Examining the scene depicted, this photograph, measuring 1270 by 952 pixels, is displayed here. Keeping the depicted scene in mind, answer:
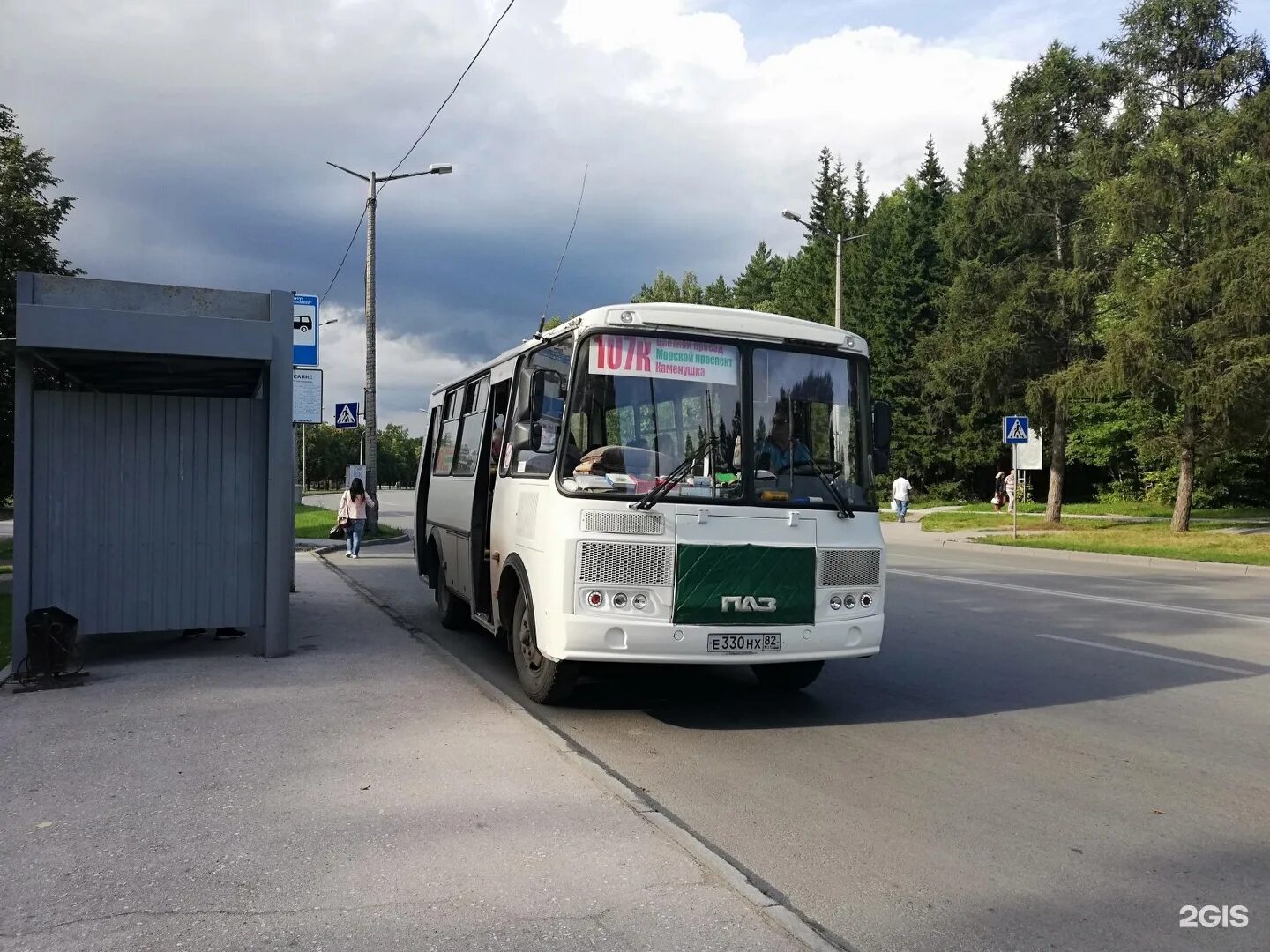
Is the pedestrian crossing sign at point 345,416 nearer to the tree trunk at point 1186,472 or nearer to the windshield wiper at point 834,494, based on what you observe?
the windshield wiper at point 834,494

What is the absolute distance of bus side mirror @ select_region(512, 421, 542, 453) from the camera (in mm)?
7348

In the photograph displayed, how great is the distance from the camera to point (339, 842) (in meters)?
4.62

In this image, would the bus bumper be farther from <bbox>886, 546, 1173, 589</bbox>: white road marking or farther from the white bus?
<bbox>886, 546, 1173, 589</bbox>: white road marking

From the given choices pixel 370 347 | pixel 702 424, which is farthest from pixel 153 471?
pixel 370 347

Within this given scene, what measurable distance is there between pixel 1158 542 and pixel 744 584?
2238cm

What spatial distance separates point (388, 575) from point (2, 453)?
591 cm

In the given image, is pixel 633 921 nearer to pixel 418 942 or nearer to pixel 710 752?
pixel 418 942

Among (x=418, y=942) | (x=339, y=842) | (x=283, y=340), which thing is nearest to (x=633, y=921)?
(x=418, y=942)

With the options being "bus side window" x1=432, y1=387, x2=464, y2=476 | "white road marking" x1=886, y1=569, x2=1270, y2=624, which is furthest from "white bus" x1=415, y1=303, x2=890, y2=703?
"white road marking" x1=886, y1=569, x2=1270, y2=624

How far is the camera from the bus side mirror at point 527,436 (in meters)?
7.35

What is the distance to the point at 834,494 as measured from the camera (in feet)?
23.5

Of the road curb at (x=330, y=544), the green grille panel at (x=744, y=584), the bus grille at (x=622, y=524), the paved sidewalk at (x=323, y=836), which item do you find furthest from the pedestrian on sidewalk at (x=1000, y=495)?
the paved sidewalk at (x=323, y=836)

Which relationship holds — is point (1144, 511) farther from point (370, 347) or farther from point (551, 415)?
point (551, 415)

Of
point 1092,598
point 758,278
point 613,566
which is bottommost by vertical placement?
point 1092,598
